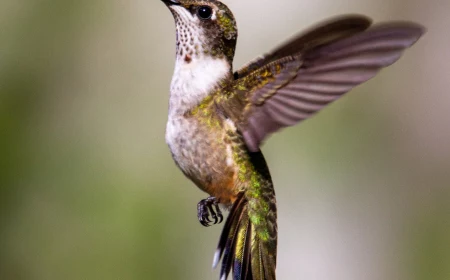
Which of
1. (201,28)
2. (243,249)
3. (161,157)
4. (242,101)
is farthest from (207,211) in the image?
(161,157)

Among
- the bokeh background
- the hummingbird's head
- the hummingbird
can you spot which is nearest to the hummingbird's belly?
the hummingbird

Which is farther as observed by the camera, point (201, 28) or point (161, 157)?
point (161, 157)

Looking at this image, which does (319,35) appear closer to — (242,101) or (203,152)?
(242,101)

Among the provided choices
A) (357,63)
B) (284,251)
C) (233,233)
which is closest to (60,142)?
(284,251)

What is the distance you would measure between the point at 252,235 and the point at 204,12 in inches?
24.4

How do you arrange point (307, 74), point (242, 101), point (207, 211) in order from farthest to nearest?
point (207, 211)
point (242, 101)
point (307, 74)

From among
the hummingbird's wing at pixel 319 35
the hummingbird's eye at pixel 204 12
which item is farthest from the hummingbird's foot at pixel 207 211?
the hummingbird's eye at pixel 204 12

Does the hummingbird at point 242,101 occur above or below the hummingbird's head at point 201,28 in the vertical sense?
below

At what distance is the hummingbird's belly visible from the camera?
1.72 m

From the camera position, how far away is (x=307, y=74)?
1617mm

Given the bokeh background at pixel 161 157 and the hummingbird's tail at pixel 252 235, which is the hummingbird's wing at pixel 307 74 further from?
the bokeh background at pixel 161 157

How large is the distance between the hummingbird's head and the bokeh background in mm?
2048

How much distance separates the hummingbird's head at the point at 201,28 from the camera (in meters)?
1.77

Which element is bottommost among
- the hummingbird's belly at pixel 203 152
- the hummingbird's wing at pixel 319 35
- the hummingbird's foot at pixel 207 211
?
the hummingbird's foot at pixel 207 211
